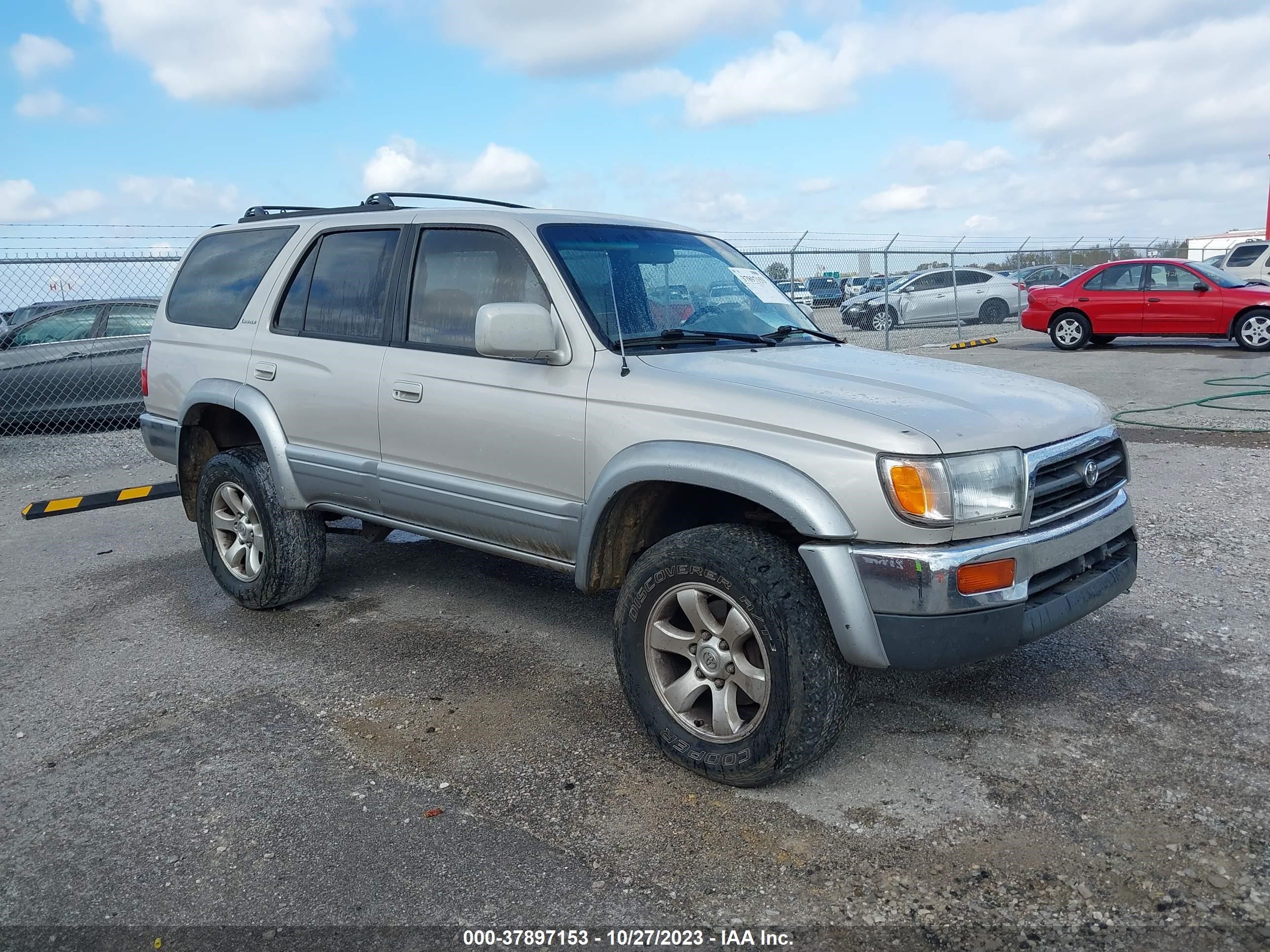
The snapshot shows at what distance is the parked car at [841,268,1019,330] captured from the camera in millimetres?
21047

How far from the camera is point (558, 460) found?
376 cm

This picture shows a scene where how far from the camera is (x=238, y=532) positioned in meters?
5.18

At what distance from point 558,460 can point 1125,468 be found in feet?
6.79

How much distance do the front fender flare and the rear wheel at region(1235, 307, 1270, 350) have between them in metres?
15.3

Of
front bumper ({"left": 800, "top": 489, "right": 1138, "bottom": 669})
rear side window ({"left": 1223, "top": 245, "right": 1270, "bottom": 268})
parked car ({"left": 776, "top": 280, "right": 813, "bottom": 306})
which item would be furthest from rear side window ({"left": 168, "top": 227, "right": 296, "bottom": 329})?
rear side window ({"left": 1223, "top": 245, "right": 1270, "bottom": 268})

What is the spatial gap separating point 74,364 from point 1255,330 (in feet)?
52.7

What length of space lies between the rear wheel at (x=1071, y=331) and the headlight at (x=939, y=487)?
611 inches

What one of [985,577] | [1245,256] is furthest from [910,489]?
[1245,256]

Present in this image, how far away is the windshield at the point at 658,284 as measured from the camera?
12.9ft

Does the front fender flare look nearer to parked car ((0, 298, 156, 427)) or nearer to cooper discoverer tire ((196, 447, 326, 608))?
cooper discoverer tire ((196, 447, 326, 608))

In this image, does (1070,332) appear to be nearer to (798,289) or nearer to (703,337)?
(798,289)

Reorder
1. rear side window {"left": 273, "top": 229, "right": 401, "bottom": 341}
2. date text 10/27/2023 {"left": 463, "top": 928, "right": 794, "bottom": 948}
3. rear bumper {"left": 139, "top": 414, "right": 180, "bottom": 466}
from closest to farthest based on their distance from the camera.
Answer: date text 10/27/2023 {"left": 463, "top": 928, "right": 794, "bottom": 948}, rear side window {"left": 273, "top": 229, "right": 401, "bottom": 341}, rear bumper {"left": 139, "top": 414, "right": 180, "bottom": 466}

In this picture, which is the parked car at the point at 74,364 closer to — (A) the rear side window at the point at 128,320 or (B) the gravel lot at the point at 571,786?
(A) the rear side window at the point at 128,320

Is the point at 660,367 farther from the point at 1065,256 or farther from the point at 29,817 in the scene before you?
the point at 1065,256
